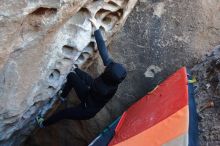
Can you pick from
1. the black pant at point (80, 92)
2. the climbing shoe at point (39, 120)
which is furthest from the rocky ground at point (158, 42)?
the climbing shoe at point (39, 120)

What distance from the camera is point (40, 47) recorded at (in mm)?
3250

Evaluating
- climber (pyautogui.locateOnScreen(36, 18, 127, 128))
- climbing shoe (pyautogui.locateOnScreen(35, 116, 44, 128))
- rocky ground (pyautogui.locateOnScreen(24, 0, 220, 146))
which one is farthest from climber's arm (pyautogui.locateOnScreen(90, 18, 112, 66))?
climbing shoe (pyautogui.locateOnScreen(35, 116, 44, 128))

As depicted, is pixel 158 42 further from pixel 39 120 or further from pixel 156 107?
pixel 39 120

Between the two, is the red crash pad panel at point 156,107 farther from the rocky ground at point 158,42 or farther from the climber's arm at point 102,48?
the climber's arm at point 102,48

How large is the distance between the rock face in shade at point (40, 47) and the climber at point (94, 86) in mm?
117

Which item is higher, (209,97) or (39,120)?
(39,120)

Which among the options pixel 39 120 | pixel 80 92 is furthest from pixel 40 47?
pixel 39 120

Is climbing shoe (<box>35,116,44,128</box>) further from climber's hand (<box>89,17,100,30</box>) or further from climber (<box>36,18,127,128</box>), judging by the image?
climber's hand (<box>89,17,100,30</box>)

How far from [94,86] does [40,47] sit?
1.94 ft

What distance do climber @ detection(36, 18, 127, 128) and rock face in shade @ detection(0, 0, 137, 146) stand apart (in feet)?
0.38

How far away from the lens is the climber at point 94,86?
337 centimetres

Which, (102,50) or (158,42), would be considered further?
(158,42)

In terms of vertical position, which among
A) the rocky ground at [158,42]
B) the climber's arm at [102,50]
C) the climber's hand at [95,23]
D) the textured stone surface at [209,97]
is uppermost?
the climber's hand at [95,23]

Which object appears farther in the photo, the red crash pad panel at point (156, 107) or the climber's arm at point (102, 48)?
the climber's arm at point (102, 48)
